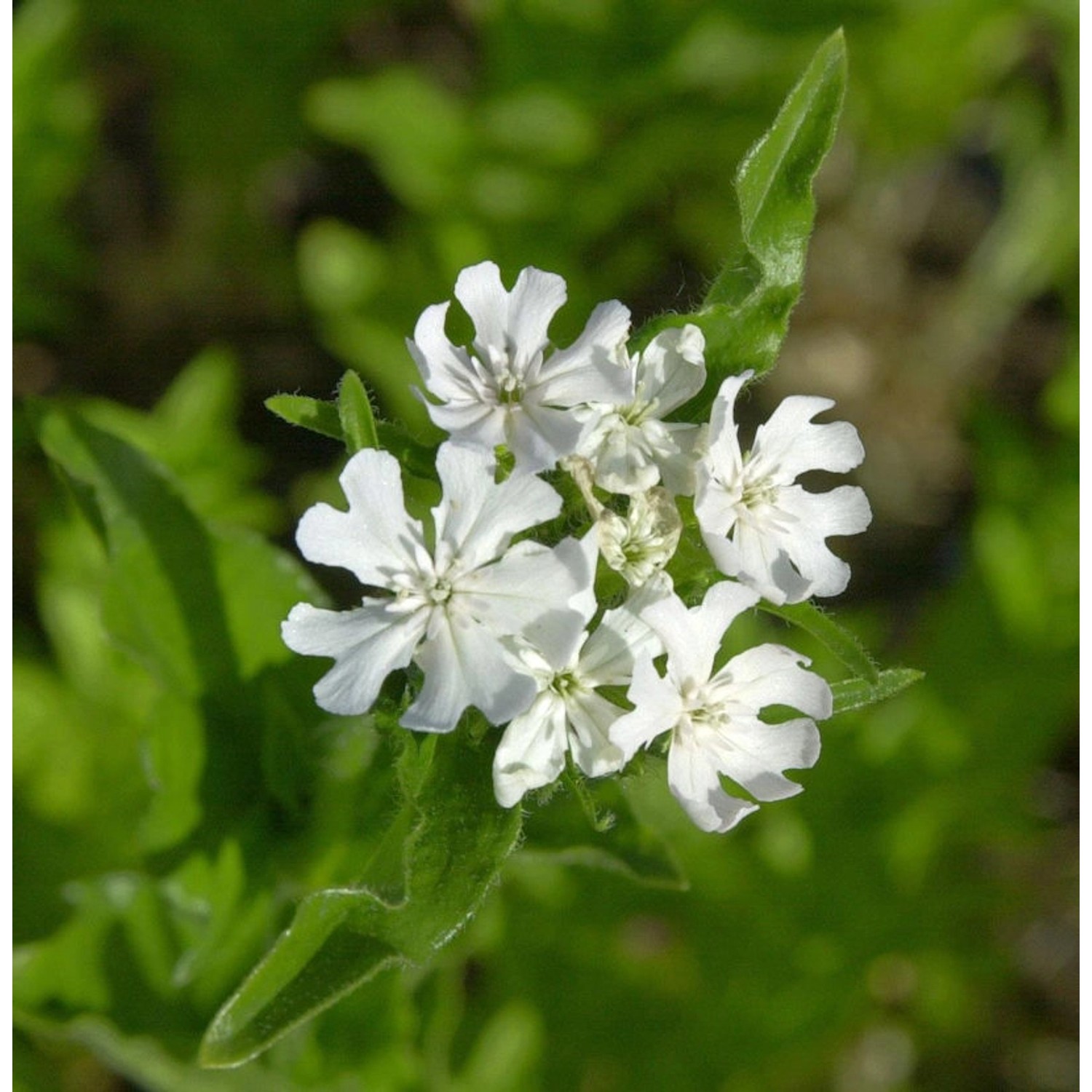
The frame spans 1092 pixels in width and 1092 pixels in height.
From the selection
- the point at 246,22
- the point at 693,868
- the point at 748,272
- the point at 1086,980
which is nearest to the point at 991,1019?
the point at 1086,980

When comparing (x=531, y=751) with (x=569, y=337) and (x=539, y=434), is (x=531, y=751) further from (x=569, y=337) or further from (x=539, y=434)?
(x=569, y=337)

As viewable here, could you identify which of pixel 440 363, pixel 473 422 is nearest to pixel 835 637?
pixel 473 422

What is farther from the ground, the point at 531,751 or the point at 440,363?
the point at 440,363

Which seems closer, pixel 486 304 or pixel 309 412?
pixel 309 412

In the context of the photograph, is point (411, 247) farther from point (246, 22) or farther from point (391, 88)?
point (246, 22)

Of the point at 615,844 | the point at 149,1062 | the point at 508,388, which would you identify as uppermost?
the point at 508,388
